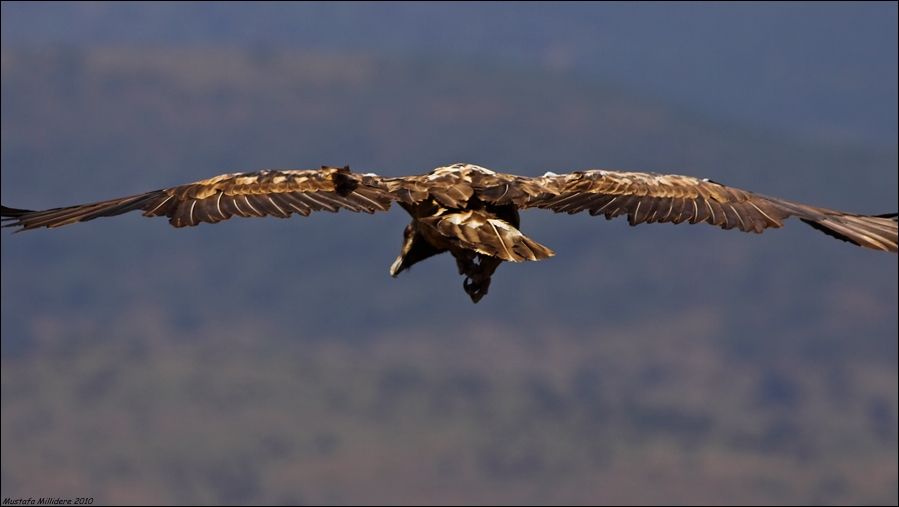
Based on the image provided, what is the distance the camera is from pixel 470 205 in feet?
84.3

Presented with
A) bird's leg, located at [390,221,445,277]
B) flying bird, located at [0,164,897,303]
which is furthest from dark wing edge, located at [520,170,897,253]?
bird's leg, located at [390,221,445,277]

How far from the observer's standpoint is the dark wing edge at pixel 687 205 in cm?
2698

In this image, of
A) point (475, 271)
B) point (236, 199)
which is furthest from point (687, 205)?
point (236, 199)

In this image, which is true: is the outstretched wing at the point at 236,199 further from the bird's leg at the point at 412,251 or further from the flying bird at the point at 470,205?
the bird's leg at the point at 412,251

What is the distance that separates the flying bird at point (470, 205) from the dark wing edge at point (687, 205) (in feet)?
0.08

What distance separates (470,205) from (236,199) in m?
3.99

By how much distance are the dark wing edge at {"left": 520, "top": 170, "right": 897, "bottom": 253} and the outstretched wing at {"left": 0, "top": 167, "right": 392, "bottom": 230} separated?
315 centimetres

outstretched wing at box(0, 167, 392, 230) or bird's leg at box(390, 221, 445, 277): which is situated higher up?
outstretched wing at box(0, 167, 392, 230)

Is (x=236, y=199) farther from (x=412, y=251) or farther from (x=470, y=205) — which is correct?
(x=470, y=205)

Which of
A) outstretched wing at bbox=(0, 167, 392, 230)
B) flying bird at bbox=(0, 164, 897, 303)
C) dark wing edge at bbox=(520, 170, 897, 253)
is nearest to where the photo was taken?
flying bird at bbox=(0, 164, 897, 303)

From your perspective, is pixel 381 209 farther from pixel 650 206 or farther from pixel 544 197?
pixel 650 206

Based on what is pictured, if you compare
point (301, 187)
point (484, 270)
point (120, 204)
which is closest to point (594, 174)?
point (484, 270)

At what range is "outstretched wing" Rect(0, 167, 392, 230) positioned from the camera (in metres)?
26.0

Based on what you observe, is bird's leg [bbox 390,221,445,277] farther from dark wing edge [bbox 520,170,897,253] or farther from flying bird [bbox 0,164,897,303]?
dark wing edge [bbox 520,170,897,253]
